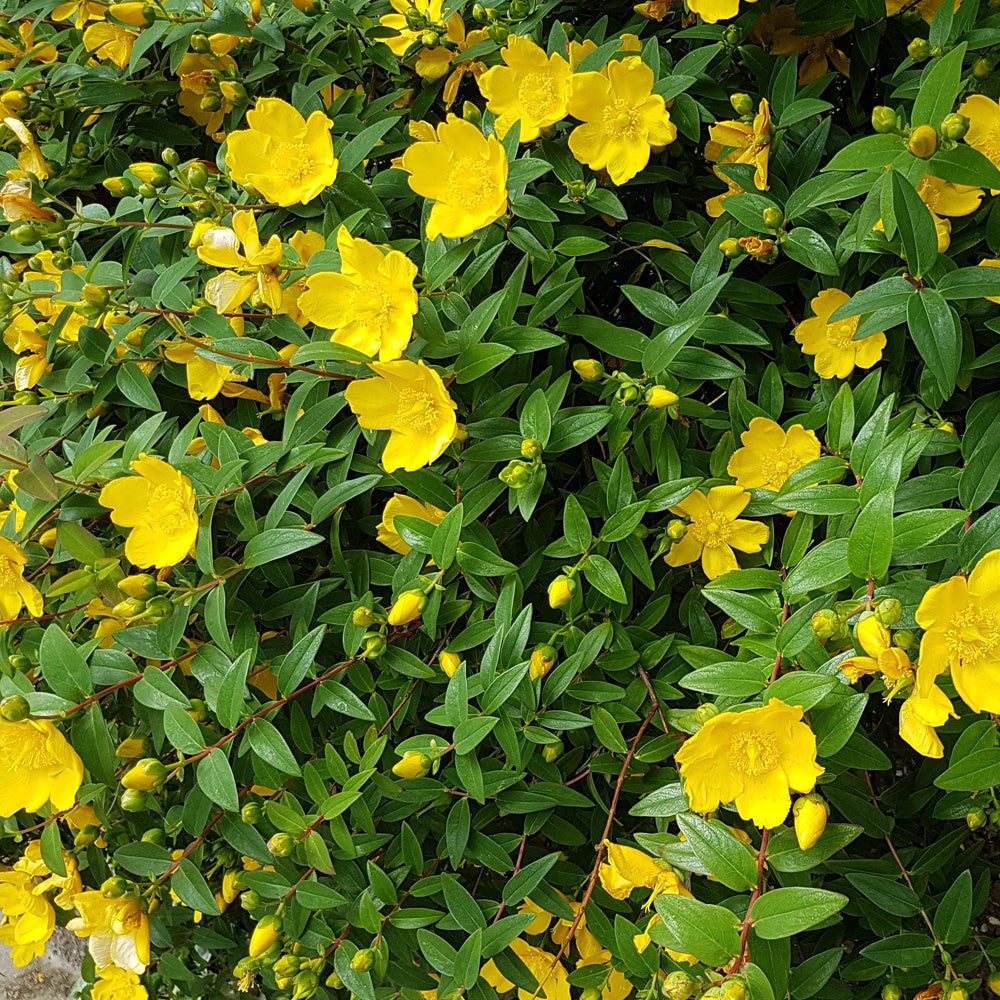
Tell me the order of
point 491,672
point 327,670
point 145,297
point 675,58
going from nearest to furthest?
point 491,672 < point 327,670 < point 145,297 < point 675,58

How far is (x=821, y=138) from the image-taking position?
1136mm

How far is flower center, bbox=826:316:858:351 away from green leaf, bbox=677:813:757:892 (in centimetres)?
55

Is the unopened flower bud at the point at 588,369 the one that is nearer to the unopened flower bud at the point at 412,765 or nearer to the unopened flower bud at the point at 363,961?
the unopened flower bud at the point at 412,765

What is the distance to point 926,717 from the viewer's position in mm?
751

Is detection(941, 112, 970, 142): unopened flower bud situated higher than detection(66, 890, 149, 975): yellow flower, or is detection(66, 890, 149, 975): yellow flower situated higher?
detection(941, 112, 970, 142): unopened flower bud

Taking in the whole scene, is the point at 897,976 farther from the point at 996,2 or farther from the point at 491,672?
the point at 996,2

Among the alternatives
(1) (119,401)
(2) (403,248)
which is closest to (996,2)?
(2) (403,248)

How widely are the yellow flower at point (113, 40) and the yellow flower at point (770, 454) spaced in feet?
3.50

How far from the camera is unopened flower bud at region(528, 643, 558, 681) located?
1.02m

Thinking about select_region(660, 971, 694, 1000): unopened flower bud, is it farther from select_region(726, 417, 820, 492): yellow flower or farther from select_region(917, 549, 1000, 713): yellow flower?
select_region(726, 417, 820, 492): yellow flower

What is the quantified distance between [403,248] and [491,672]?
54 cm

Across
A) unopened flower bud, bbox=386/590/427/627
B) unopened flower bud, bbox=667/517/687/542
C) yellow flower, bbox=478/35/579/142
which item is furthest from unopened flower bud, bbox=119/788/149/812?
yellow flower, bbox=478/35/579/142

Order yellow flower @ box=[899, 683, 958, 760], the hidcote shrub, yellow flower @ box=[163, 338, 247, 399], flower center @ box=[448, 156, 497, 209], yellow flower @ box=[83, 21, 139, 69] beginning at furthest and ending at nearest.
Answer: yellow flower @ box=[83, 21, 139, 69] < yellow flower @ box=[163, 338, 247, 399] < flower center @ box=[448, 156, 497, 209] < the hidcote shrub < yellow flower @ box=[899, 683, 958, 760]

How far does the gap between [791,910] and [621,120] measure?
87 centimetres
